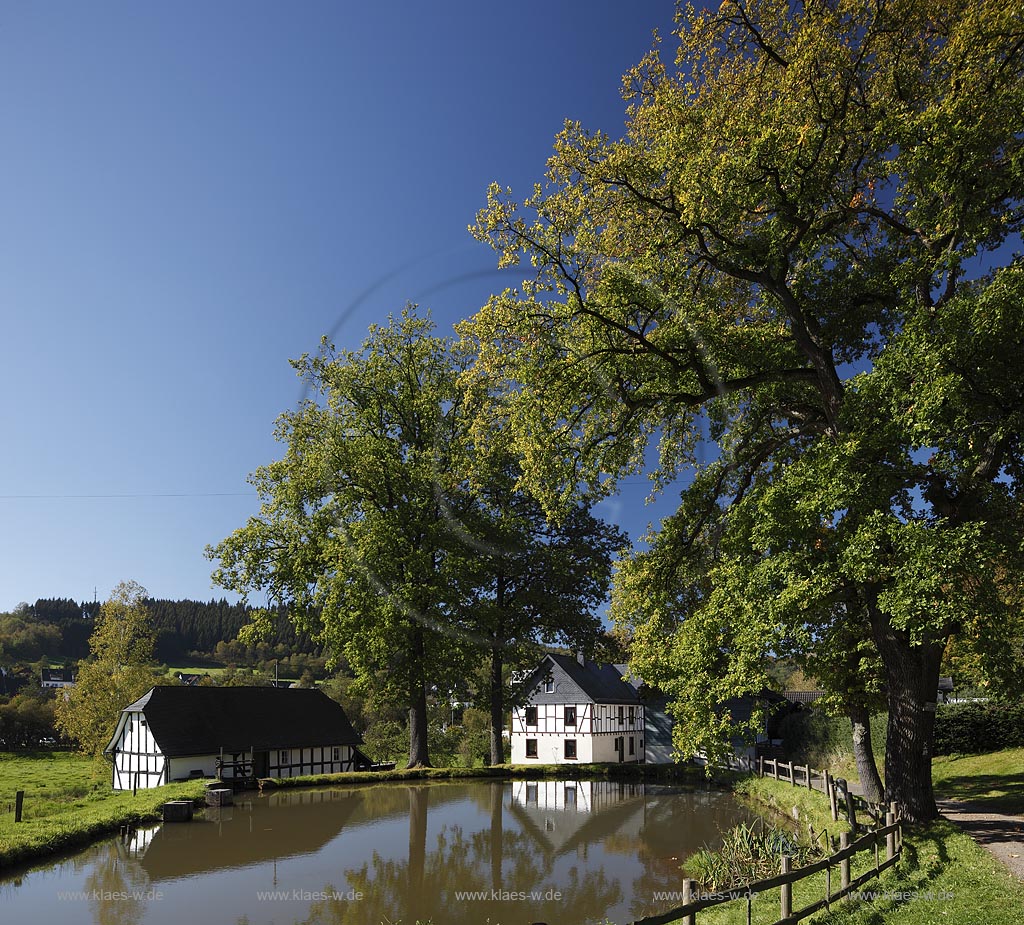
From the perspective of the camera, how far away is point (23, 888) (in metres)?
→ 13.4

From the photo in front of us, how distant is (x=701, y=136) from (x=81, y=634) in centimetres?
12138

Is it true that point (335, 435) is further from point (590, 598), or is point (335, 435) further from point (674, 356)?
point (674, 356)

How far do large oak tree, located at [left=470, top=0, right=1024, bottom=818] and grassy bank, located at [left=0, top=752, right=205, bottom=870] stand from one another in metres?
13.6

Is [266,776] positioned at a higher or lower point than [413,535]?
lower

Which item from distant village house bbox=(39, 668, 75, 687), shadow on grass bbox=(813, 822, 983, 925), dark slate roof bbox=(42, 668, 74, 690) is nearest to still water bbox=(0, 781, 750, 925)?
shadow on grass bbox=(813, 822, 983, 925)

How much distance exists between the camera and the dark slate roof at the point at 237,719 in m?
30.5

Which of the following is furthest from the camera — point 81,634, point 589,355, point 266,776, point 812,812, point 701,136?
point 81,634

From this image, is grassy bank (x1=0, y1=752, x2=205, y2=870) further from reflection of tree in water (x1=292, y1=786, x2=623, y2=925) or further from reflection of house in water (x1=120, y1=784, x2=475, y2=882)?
reflection of tree in water (x1=292, y1=786, x2=623, y2=925)

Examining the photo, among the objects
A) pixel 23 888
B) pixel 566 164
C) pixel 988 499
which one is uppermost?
pixel 566 164

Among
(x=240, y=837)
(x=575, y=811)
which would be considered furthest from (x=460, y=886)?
(x=575, y=811)

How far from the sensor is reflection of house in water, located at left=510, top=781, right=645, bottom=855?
18625 millimetres

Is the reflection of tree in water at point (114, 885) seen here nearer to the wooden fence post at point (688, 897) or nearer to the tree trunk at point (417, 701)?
the wooden fence post at point (688, 897)

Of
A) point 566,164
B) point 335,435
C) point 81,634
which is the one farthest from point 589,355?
point 81,634

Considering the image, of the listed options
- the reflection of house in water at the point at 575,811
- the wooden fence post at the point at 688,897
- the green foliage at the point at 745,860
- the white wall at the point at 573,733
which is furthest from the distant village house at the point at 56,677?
the wooden fence post at the point at 688,897
